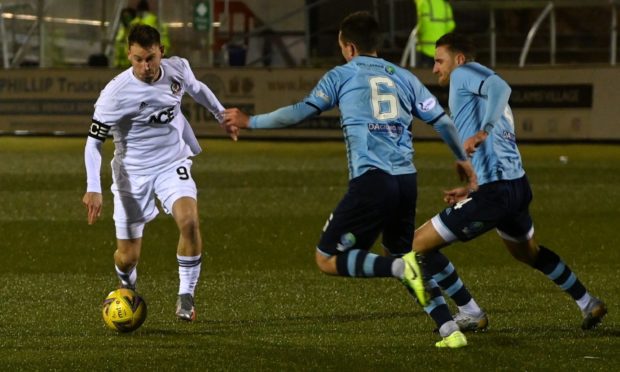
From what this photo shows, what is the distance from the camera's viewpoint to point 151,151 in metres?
9.45

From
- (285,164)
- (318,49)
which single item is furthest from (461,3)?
(285,164)

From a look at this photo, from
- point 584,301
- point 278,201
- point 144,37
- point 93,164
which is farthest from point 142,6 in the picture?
point 584,301

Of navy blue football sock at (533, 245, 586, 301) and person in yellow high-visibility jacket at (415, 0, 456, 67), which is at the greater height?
person in yellow high-visibility jacket at (415, 0, 456, 67)

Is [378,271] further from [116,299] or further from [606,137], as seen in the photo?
[606,137]

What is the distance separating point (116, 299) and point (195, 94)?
5.52 ft

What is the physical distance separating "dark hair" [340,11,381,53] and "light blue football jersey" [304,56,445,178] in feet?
0.26

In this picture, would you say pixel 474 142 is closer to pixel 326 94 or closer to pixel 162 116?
pixel 326 94

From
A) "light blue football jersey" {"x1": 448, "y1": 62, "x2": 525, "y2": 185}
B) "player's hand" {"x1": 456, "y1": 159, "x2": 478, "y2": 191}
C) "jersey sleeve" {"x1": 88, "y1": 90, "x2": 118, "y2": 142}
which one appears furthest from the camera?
"jersey sleeve" {"x1": 88, "y1": 90, "x2": 118, "y2": 142}

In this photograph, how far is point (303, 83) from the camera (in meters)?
23.5

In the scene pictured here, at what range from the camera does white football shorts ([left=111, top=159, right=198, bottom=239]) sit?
31.0 ft

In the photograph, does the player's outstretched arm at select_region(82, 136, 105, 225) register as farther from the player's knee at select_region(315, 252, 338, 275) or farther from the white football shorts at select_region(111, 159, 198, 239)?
the player's knee at select_region(315, 252, 338, 275)

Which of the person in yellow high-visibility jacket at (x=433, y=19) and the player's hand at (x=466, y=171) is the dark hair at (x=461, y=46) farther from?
the person in yellow high-visibility jacket at (x=433, y=19)

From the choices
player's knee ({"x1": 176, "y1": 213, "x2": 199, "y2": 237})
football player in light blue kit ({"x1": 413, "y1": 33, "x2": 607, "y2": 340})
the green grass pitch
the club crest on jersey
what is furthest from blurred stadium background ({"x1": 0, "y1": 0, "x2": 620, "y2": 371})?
the club crest on jersey

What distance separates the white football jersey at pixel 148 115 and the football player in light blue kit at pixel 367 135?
1427mm
